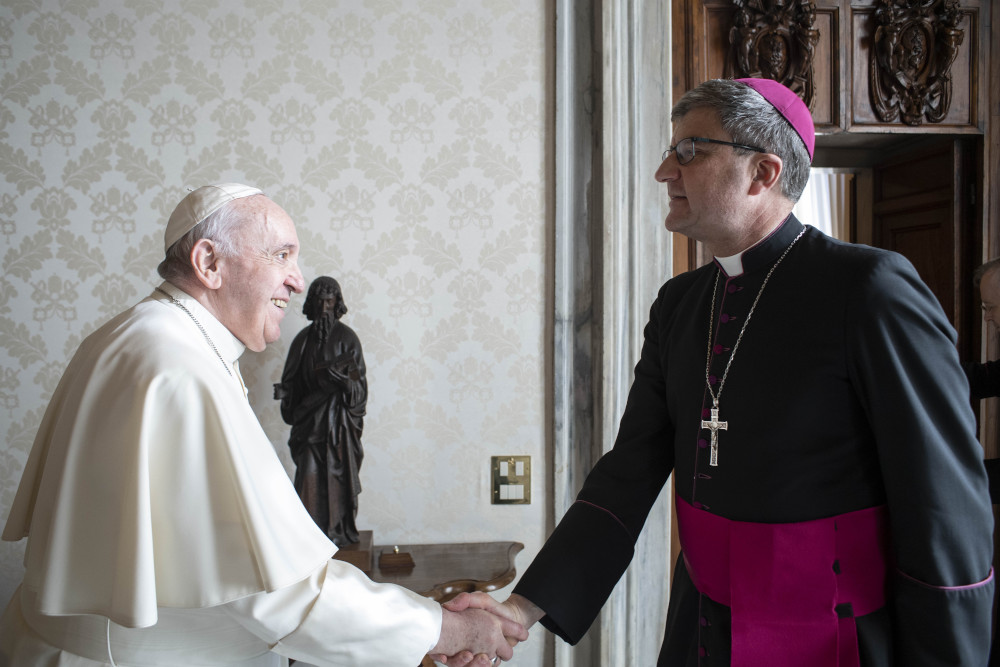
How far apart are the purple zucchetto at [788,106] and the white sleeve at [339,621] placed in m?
1.29

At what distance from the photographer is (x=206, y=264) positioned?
166 cm

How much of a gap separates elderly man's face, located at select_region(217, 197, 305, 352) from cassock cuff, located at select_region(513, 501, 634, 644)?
0.85 meters

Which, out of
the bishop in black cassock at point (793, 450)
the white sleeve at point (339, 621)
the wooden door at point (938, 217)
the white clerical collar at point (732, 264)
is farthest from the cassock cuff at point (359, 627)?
the wooden door at point (938, 217)

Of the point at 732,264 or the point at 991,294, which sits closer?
the point at 732,264

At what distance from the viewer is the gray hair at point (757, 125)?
5.48 feet

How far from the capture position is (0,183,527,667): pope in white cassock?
1403mm

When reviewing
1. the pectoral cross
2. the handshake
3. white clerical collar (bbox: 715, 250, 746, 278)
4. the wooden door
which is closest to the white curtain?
the wooden door

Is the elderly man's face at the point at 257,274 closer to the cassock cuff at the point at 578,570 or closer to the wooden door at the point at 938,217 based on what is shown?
the cassock cuff at the point at 578,570

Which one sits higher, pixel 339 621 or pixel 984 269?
pixel 984 269

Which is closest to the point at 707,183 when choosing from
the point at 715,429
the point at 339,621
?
the point at 715,429

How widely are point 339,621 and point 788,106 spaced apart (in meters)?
1.39

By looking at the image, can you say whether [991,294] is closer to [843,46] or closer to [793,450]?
[843,46]

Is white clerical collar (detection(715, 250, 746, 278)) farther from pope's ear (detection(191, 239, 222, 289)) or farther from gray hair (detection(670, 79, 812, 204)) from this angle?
pope's ear (detection(191, 239, 222, 289))

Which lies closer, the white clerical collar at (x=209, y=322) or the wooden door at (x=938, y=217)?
the white clerical collar at (x=209, y=322)
